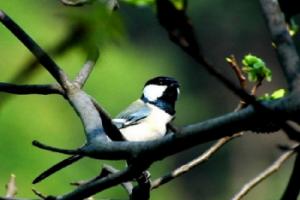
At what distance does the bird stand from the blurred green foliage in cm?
433

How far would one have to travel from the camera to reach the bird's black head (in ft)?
16.1

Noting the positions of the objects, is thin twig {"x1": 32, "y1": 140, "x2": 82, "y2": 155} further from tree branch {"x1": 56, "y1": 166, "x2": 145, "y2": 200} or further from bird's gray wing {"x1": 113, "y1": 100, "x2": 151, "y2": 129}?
bird's gray wing {"x1": 113, "y1": 100, "x2": 151, "y2": 129}

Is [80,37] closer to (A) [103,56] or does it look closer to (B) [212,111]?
(A) [103,56]

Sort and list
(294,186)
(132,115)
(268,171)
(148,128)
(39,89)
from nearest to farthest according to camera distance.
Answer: (294,186)
(268,171)
(39,89)
(148,128)
(132,115)

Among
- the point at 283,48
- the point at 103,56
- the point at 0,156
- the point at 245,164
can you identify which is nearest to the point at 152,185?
the point at 283,48

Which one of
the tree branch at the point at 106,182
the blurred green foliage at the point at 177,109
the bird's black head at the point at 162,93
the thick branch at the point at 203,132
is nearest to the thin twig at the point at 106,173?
the tree branch at the point at 106,182

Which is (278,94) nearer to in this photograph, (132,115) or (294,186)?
(294,186)

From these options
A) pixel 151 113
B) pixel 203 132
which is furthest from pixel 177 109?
pixel 203 132

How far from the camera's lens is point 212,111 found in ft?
55.8

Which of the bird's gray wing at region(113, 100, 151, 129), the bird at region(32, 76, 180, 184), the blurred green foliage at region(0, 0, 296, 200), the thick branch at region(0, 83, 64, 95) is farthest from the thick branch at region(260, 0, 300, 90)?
the blurred green foliage at region(0, 0, 296, 200)

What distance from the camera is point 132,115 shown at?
4.62 meters

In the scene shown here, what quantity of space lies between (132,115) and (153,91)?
47 cm

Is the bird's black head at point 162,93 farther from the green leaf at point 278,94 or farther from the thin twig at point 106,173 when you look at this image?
the green leaf at point 278,94

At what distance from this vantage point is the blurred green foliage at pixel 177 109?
444 inches
